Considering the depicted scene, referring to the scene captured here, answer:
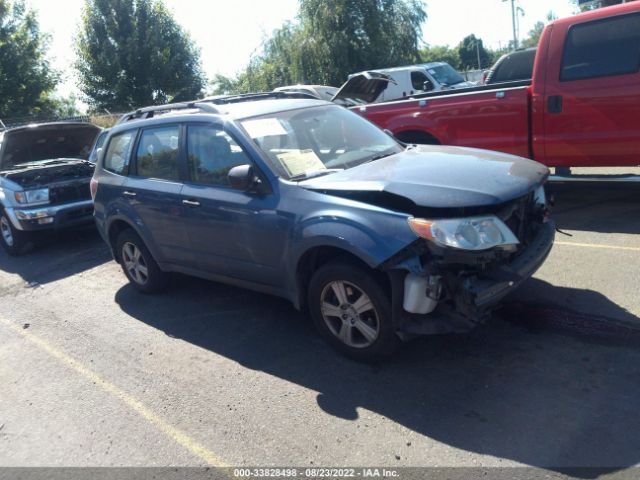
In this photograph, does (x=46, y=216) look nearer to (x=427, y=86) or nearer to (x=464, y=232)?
(x=464, y=232)

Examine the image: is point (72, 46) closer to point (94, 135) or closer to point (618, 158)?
point (94, 135)

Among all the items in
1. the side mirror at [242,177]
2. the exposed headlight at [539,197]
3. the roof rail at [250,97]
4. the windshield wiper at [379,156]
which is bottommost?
the exposed headlight at [539,197]

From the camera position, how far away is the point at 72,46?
111 feet

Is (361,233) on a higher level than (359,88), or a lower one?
lower

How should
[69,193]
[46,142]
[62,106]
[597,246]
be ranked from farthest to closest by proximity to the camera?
[62,106] < [46,142] < [69,193] < [597,246]

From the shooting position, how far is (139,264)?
616cm

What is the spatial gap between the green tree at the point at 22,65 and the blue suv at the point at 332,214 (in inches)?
1205

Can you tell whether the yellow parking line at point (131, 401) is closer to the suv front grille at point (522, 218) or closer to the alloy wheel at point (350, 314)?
the alloy wheel at point (350, 314)

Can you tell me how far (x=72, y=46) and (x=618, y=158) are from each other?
3402 cm

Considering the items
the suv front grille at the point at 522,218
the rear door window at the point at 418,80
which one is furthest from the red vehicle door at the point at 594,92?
the rear door window at the point at 418,80

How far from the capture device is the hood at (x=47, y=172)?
27.8 feet

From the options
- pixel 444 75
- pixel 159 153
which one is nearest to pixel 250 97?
pixel 159 153

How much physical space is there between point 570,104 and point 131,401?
563cm

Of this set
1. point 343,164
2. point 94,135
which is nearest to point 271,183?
point 343,164
